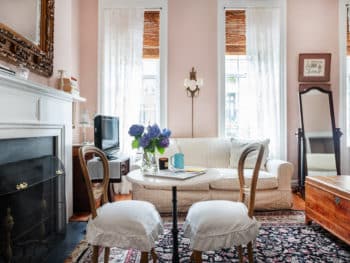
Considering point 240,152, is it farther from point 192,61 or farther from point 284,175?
point 192,61

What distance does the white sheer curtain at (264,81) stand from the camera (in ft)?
13.4

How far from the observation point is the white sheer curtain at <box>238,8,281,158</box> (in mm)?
4098

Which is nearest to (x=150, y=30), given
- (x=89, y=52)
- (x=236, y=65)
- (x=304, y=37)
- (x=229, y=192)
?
(x=89, y=52)

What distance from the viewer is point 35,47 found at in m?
2.47

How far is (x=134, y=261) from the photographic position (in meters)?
2.09

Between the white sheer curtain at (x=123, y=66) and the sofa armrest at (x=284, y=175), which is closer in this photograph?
the sofa armrest at (x=284, y=175)

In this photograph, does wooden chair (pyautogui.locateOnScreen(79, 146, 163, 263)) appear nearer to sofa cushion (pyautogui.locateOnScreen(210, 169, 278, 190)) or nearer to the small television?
the small television

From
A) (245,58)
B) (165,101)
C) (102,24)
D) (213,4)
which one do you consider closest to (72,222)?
(165,101)

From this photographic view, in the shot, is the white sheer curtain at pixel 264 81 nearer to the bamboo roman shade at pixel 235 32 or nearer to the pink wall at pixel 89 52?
the bamboo roman shade at pixel 235 32

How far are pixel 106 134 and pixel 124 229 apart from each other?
1.69 metres

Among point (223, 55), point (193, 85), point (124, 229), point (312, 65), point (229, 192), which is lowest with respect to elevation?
point (229, 192)

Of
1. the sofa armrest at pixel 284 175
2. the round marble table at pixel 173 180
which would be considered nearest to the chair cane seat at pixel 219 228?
the round marble table at pixel 173 180

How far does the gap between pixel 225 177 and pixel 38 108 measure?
82.8 inches

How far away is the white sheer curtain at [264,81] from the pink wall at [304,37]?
264 millimetres
